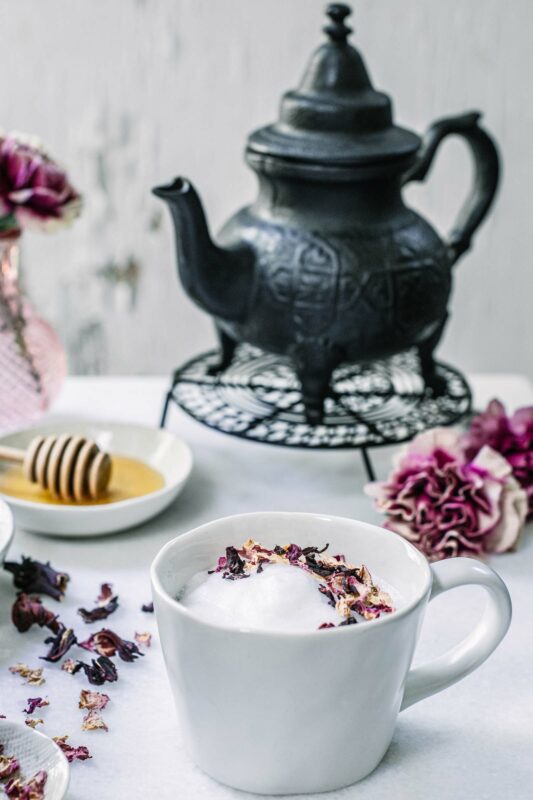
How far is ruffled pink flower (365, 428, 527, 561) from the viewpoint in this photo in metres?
0.90

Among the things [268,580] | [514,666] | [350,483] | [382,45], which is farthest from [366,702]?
[382,45]

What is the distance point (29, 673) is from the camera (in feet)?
2.42

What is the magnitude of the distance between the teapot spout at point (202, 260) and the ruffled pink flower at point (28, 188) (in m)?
0.13

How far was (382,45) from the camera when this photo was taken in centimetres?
165

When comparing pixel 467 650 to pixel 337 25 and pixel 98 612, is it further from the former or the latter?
pixel 337 25

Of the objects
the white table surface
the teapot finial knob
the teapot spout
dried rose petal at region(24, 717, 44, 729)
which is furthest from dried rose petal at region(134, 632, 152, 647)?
the teapot finial knob

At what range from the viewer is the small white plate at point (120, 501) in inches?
35.4

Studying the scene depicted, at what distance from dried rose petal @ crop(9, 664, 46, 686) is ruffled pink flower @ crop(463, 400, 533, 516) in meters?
→ 0.44

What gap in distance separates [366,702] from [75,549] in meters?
0.38

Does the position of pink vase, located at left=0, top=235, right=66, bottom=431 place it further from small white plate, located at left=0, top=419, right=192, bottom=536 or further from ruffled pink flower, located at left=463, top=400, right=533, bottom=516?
ruffled pink flower, located at left=463, top=400, right=533, bottom=516

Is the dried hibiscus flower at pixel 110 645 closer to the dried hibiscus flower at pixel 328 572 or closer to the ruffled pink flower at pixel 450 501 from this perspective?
the dried hibiscus flower at pixel 328 572

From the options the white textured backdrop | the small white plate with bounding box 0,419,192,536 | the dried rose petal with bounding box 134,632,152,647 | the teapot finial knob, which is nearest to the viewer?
the dried rose petal with bounding box 134,632,152,647

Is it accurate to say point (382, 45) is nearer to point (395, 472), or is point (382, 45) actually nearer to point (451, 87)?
point (451, 87)

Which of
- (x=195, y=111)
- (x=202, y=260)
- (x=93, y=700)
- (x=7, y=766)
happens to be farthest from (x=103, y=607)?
(x=195, y=111)
